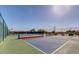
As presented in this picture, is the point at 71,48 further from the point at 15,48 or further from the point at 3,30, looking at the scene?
the point at 3,30

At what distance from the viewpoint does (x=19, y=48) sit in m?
3.29

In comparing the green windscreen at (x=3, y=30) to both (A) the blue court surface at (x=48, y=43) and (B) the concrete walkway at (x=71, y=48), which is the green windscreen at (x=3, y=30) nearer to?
(A) the blue court surface at (x=48, y=43)

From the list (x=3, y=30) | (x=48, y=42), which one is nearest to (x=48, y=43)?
(x=48, y=42)

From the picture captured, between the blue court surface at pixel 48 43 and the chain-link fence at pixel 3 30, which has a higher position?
the chain-link fence at pixel 3 30

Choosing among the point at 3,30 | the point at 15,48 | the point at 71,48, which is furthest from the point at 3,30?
the point at 71,48

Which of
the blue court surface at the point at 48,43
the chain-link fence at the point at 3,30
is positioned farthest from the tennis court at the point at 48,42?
the chain-link fence at the point at 3,30

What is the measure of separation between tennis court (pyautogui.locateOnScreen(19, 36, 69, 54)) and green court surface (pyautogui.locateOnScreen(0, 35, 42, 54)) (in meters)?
0.09

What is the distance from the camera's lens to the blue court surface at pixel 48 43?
130 inches

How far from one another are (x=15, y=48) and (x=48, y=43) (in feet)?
1.69

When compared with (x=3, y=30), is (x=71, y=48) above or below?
below

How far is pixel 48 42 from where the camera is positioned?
332cm

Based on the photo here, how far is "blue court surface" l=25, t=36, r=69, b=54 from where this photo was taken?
331cm
